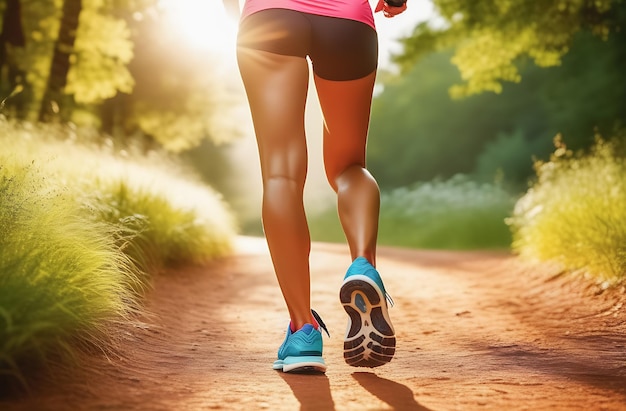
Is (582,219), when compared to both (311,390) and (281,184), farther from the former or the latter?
(311,390)

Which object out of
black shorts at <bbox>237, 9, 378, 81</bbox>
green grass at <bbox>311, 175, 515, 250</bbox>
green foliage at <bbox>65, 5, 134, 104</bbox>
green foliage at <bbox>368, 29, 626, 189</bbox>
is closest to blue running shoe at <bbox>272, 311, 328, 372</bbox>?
black shorts at <bbox>237, 9, 378, 81</bbox>

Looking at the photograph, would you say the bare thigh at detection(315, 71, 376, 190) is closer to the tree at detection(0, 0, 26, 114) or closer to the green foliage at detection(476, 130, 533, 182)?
the tree at detection(0, 0, 26, 114)

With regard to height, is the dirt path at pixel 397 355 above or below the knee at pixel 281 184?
below

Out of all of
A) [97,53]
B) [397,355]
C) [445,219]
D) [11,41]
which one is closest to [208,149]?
[445,219]

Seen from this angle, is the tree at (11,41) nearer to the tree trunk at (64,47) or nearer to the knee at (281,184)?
the tree trunk at (64,47)

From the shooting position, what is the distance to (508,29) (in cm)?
970

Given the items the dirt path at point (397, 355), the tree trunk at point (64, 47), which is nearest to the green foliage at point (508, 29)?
the dirt path at point (397, 355)

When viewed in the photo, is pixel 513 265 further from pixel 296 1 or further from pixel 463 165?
pixel 463 165

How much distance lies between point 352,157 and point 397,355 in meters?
1.01

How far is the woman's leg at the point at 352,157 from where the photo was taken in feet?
8.61

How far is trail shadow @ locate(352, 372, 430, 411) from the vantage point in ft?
7.01

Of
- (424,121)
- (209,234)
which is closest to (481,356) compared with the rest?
(209,234)

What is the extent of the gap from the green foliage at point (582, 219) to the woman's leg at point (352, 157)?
2.26m

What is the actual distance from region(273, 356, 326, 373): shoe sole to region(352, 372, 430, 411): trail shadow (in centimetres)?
15
